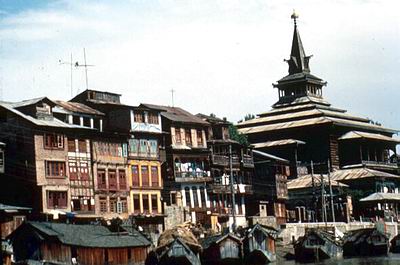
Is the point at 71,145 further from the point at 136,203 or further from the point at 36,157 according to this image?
the point at 136,203

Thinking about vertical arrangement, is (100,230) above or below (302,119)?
below

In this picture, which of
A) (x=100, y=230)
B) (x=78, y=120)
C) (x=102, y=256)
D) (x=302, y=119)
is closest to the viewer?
(x=102, y=256)

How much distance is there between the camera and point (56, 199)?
69.4m

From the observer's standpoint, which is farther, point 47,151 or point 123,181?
point 123,181

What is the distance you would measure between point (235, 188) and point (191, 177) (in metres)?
10.3

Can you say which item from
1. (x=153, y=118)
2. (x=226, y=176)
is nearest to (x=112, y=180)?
(x=153, y=118)

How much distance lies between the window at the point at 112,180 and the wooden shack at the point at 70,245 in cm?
1166

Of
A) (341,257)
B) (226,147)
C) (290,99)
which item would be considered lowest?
(341,257)

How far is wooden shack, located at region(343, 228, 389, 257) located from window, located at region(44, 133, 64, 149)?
3599 cm

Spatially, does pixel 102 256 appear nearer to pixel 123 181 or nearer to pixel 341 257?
pixel 123 181

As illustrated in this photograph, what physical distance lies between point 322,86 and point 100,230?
8634 cm

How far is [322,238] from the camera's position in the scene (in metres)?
78.0

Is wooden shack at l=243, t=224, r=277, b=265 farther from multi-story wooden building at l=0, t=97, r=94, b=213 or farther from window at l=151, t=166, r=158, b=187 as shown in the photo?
multi-story wooden building at l=0, t=97, r=94, b=213

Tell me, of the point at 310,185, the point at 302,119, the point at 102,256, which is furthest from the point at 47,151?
the point at 302,119
